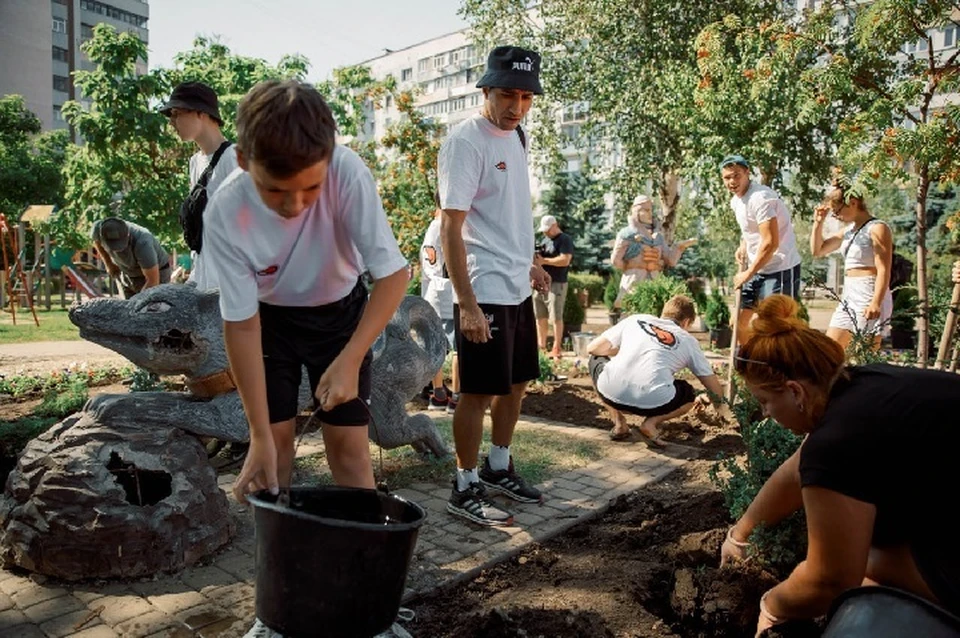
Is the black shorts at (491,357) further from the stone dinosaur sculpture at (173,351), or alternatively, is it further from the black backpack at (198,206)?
the black backpack at (198,206)

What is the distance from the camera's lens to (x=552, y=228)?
10.4 meters

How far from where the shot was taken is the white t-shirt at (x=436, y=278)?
21.9 ft

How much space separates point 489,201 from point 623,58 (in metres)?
15.2

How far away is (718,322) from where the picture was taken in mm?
12508

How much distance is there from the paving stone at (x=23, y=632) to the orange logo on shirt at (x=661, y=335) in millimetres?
4017

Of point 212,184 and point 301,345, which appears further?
point 212,184

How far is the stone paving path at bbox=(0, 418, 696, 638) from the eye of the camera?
2.66 metres

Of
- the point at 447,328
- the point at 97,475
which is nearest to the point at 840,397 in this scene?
the point at 97,475

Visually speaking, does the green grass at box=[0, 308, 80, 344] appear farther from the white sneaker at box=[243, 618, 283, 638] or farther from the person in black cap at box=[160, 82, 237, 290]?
the white sneaker at box=[243, 618, 283, 638]

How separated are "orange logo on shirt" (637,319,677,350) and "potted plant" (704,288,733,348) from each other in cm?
742

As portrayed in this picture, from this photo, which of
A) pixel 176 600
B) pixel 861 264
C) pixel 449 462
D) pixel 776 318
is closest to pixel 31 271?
pixel 449 462

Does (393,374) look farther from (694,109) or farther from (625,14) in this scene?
(625,14)

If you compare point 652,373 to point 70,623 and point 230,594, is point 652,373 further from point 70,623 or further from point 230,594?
point 70,623

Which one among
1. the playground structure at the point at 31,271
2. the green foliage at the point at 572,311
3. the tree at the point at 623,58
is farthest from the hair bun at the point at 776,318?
the playground structure at the point at 31,271
